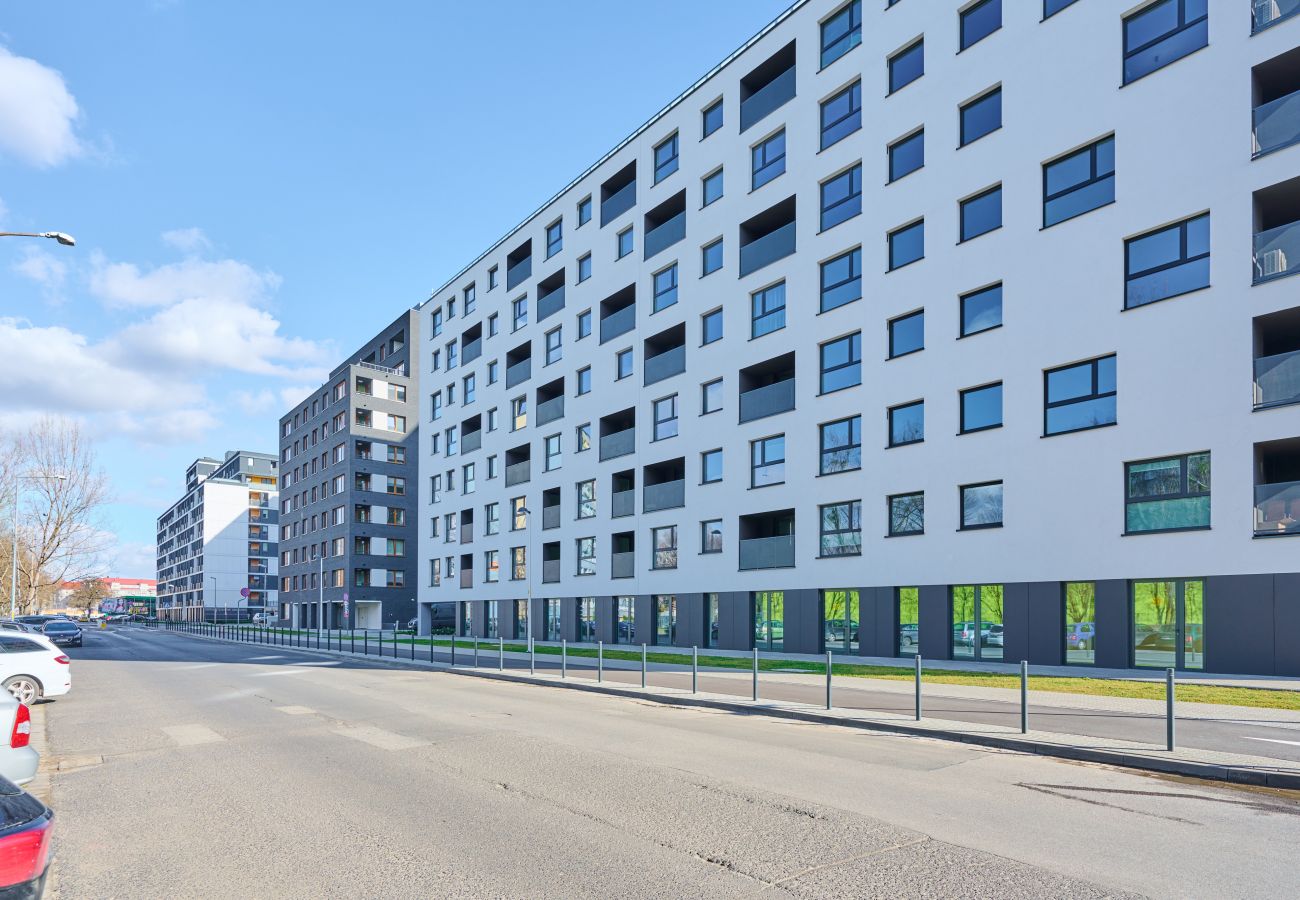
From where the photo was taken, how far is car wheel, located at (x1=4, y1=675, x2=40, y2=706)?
16.4 meters

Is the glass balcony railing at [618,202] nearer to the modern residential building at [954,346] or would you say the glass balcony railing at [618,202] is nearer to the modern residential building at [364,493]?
the modern residential building at [954,346]

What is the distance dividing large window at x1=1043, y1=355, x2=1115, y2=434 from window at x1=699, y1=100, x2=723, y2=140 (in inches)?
746

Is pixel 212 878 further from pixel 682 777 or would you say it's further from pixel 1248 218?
pixel 1248 218

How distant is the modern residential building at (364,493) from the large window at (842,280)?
178 feet

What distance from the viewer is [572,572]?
43156 millimetres

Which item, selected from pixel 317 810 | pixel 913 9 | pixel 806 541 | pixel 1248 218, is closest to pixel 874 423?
pixel 806 541

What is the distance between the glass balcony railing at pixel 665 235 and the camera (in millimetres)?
37406

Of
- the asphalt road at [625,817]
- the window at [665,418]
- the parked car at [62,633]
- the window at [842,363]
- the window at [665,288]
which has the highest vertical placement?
the window at [665,288]

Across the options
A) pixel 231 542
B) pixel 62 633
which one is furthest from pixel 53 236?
pixel 231 542

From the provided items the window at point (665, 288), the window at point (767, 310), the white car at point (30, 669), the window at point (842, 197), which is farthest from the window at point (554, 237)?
the white car at point (30, 669)

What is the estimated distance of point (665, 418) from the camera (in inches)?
1480

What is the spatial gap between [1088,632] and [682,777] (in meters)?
16.8

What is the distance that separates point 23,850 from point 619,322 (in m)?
37.8

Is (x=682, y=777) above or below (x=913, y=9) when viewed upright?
below
